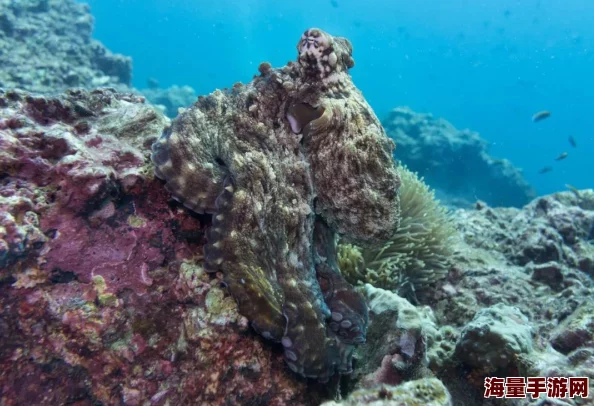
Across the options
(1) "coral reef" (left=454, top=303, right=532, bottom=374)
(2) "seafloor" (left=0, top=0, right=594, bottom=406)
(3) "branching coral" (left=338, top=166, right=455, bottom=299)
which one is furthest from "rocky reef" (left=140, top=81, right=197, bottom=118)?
(1) "coral reef" (left=454, top=303, right=532, bottom=374)

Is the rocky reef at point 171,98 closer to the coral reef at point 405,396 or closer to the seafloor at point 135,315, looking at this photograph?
the seafloor at point 135,315

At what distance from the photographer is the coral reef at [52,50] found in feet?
41.0

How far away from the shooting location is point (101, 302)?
2127 millimetres

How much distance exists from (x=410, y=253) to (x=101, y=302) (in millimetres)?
3952

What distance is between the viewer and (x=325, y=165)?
2389mm

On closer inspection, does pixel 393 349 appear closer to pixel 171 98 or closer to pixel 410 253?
pixel 410 253

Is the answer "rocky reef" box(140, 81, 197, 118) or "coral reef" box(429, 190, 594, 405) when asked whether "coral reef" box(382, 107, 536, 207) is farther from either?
"rocky reef" box(140, 81, 197, 118)

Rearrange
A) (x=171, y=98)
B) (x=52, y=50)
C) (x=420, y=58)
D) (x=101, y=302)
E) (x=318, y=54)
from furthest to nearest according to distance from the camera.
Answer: (x=420, y=58)
(x=171, y=98)
(x=52, y=50)
(x=318, y=54)
(x=101, y=302)

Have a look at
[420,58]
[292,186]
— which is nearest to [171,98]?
[292,186]

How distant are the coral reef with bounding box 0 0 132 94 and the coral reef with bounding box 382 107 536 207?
57.1 ft

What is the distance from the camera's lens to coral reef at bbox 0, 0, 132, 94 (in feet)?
41.0

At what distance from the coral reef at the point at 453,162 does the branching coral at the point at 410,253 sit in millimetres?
18835

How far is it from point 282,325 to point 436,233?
4.06 meters

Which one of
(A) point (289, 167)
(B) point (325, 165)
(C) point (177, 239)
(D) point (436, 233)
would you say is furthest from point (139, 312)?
(D) point (436, 233)
